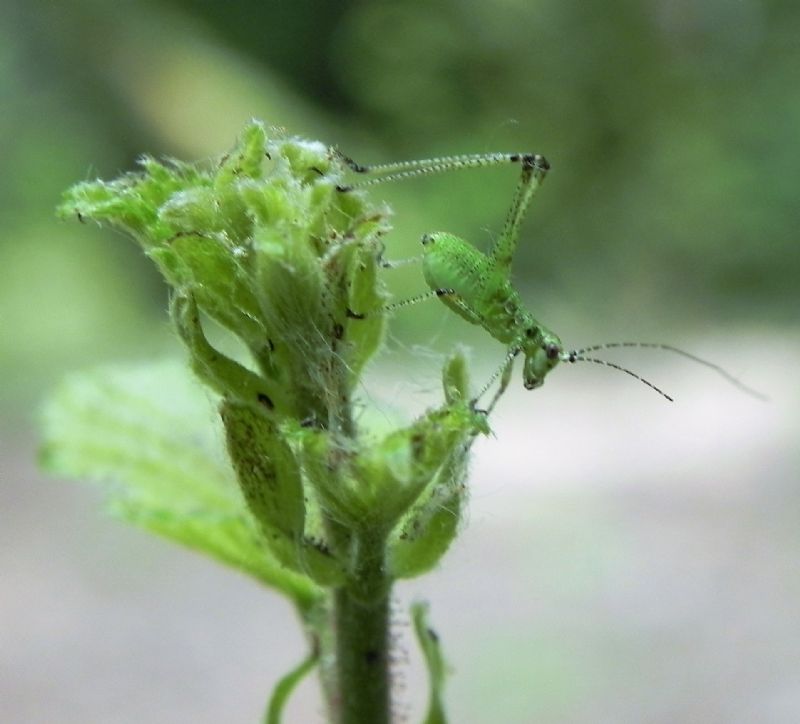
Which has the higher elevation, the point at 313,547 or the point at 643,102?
the point at 643,102

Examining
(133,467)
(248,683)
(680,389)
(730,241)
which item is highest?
(730,241)

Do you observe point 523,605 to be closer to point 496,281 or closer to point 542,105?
point 496,281

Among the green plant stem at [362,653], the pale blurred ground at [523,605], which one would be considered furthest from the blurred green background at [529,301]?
the green plant stem at [362,653]

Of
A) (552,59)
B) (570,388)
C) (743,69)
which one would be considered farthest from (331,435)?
(743,69)

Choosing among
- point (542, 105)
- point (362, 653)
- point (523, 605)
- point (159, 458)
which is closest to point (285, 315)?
point (362, 653)

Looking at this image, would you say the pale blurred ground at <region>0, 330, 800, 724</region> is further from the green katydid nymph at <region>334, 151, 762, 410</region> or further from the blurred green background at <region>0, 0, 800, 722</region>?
the green katydid nymph at <region>334, 151, 762, 410</region>

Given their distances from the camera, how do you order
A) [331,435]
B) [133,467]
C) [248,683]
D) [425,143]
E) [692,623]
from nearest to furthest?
[331,435] < [133,467] < [248,683] < [692,623] < [425,143]

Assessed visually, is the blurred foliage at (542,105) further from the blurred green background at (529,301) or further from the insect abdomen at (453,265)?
the insect abdomen at (453,265)

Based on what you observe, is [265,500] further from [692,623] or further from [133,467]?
[692,623]
